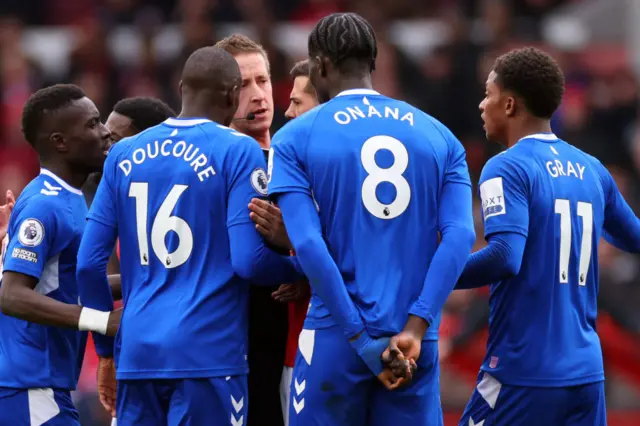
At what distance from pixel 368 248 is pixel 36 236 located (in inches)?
66.5

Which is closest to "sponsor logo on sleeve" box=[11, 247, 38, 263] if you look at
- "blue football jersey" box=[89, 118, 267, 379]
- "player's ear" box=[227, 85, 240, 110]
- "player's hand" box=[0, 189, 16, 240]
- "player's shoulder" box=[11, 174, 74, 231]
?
"player's shoulder" box=[11, 174, 74, 231]

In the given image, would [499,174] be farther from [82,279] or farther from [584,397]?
[82,279]

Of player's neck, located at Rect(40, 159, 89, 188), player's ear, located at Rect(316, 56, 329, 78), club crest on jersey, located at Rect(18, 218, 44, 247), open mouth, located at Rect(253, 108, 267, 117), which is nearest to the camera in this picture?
player's ear, located at Rect(316, 56, 329, 78)

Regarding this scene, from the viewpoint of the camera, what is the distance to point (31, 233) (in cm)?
556

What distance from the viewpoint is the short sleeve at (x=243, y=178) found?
5059mm

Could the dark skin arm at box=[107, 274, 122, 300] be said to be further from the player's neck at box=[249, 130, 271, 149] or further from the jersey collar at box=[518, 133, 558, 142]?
the jersey collar at box=[518, 133, 558, 142]

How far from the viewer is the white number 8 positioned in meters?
4.84

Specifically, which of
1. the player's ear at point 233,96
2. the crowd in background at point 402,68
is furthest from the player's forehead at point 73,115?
the crowd in background at point 402,68

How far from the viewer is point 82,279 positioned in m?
5.32

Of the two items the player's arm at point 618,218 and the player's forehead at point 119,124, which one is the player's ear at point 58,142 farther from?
the player's arm at point 618,218

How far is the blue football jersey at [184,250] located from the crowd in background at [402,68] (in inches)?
256

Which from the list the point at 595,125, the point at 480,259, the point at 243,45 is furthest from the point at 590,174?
the point at 595,125

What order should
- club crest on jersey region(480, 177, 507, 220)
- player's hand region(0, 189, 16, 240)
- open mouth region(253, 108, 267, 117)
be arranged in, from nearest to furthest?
club crest on jersey region(480, 177, 507, 220) → player's hand region(0, 189, 16, 240) → open mouth region(253, 108, 267, 117)

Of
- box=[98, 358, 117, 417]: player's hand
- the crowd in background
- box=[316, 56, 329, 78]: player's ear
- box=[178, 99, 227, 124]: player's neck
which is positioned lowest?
box=[98, 358, 117, 417]: player's hand
